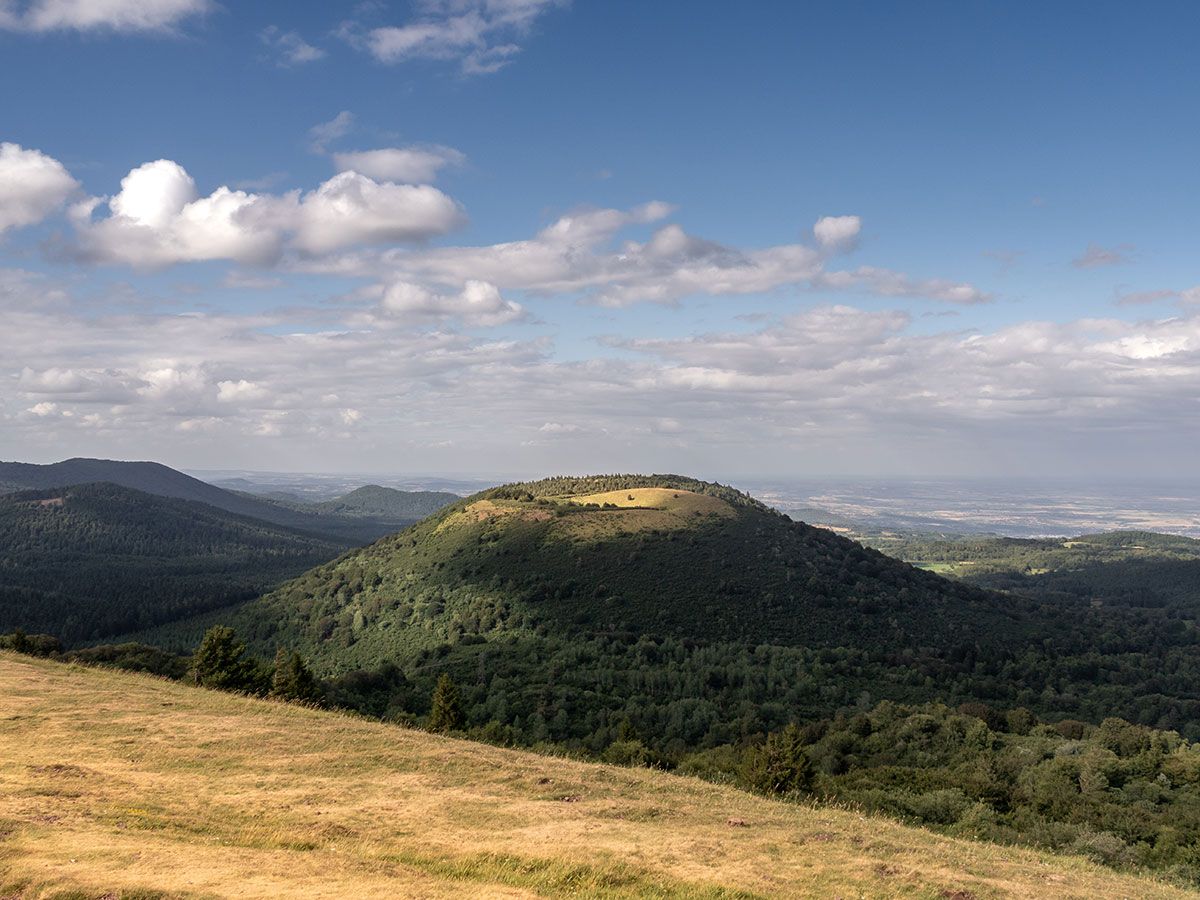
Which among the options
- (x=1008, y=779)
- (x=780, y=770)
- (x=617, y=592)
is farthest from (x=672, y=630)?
(x=780, y=770)

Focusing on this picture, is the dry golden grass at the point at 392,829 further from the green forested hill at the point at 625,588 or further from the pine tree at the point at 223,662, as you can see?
the green forested hill at the point at 625,588

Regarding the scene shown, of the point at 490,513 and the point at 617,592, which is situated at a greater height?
the point at 490,513

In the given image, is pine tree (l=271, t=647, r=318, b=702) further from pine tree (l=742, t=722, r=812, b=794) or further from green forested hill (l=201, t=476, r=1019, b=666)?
green forested hill (l=201, t=476, r=1019, b=666)

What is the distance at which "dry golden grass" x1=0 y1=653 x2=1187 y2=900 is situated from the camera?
51.7 feet

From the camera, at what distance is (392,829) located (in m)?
20.3

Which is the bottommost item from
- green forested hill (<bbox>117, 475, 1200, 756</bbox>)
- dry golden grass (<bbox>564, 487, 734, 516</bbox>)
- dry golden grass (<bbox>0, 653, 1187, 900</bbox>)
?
green forested hill (<bbox>117, 475, 1200, 756</bbox>)

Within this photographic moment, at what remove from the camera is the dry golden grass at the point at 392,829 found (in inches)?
621

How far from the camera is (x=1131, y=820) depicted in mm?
37219

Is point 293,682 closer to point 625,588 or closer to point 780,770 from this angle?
point 780,770

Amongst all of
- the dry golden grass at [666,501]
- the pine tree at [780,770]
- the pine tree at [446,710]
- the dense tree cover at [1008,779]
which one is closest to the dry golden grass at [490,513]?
the dry golden grass at [666,501]

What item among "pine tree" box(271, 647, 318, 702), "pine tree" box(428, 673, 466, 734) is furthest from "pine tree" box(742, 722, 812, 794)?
"pine tree" box(271, 647, 318, 702)

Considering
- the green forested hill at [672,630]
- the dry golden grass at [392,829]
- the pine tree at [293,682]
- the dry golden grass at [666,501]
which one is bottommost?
the green forested hill at [672,630]

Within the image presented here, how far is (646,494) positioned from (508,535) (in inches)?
1758

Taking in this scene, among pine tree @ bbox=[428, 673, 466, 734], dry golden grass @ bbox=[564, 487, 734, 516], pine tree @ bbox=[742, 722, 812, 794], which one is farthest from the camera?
dry golden grass @ bbox=[564, 487, 734, 516]
